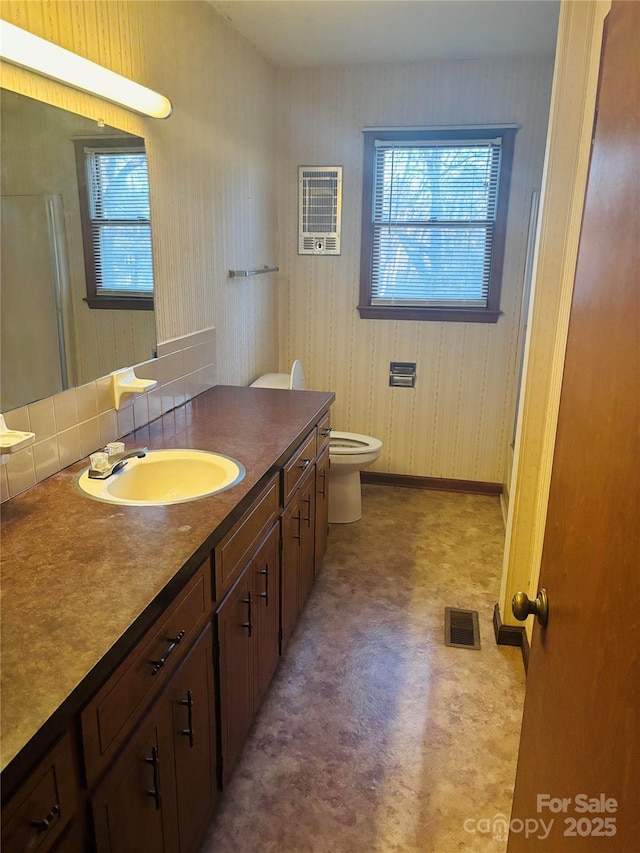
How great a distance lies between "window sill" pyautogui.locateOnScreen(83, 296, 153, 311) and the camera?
6.44ft

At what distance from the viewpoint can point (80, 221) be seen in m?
1.86

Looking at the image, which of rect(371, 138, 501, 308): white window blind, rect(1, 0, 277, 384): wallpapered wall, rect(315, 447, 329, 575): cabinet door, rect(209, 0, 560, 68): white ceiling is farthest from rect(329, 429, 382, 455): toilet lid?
rect(209, 0, 560, 68): white ceiling

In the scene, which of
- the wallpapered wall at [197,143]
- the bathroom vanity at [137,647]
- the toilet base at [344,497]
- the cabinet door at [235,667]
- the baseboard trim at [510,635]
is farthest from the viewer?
the toilet base at [344,497]

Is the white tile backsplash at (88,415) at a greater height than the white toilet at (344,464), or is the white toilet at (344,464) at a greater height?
the white tile backsplash at (88,415)

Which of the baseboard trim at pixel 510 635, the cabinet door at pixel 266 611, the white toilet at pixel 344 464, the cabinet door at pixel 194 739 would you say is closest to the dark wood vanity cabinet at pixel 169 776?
the cabinet door at pixel 194 739

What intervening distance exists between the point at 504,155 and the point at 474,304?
84 cm

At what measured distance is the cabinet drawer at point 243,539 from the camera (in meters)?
1.51

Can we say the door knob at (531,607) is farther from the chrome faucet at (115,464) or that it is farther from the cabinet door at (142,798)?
the chrome faucet at (115,464)

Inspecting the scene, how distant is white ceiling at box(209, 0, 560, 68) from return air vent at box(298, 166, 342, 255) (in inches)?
23.2

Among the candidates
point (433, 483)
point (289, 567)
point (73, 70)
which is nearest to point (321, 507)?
point (289, 567)

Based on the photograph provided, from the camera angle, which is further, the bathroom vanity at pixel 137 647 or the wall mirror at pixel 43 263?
the wall mirror at pixel 43 263

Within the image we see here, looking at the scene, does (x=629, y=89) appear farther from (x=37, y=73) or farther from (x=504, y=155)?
(x=504, y=155)

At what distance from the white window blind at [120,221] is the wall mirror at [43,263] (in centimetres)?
7

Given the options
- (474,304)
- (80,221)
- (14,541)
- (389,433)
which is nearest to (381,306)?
(474,304)
